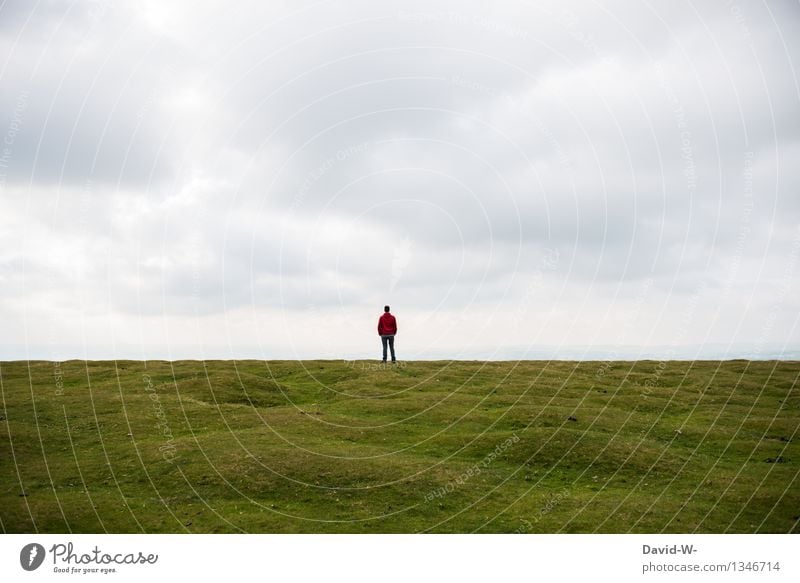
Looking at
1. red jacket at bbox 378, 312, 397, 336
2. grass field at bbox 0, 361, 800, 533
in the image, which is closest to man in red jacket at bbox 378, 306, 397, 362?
red jacket at bbox 378, 312, 397, 336

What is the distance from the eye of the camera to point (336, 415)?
39.2 m

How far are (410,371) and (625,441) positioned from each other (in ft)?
66.6

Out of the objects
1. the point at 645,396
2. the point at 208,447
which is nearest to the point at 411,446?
the point at 208,447

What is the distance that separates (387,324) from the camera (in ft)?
160

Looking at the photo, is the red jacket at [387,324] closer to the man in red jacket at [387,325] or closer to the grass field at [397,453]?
the man in red jacket at [387,325]

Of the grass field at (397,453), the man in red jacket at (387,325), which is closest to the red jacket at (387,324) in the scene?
the man in red jacket at (387,325)

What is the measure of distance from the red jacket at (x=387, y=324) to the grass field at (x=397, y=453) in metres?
3.63

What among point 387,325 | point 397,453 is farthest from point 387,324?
point 397,453

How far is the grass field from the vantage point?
25.1 meters

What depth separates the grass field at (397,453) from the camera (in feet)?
82.3

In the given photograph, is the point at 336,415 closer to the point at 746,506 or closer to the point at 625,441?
the point at 625,441

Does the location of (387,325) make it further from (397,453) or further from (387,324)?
(397,453)

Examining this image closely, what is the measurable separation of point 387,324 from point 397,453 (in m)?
17.9

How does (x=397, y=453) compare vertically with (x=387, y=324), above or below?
below
